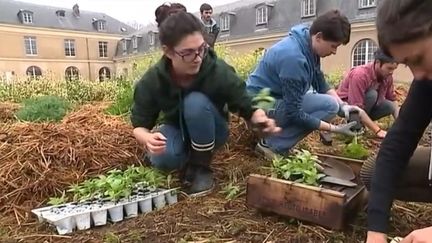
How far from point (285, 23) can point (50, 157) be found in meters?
22.2

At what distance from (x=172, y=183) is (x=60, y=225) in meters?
0.60

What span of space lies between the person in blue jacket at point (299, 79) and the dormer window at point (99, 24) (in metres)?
36.5

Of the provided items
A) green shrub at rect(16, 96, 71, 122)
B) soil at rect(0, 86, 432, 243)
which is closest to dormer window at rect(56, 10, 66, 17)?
green shrub at rect(16, 96, 71, 122)

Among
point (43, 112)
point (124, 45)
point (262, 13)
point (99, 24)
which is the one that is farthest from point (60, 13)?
point (43, 112)

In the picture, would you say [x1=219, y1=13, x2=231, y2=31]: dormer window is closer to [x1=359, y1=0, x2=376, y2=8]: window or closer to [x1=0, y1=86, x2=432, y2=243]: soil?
[x1=359, y1=0, x2=376, y2=8]: window

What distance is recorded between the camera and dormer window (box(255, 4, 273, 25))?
24219 millimetres

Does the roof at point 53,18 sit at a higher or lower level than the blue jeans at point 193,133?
higher

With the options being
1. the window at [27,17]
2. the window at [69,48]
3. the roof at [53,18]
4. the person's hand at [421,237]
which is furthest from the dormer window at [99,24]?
the person's hand at [421,237]

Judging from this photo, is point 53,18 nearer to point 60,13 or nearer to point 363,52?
point 60,13

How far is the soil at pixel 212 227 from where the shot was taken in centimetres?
156

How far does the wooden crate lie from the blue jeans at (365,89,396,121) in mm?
1774

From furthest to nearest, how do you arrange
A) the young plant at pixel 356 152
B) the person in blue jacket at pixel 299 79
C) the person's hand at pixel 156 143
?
the young plant at pixel 356 152, the person in blue jacket at pixel 299 79, the person's hand at pixel 156 143

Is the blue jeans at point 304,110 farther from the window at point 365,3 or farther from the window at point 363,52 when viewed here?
the window at point 365,3

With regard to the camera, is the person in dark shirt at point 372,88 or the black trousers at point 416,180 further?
the person in dark shirt at point 372,88
